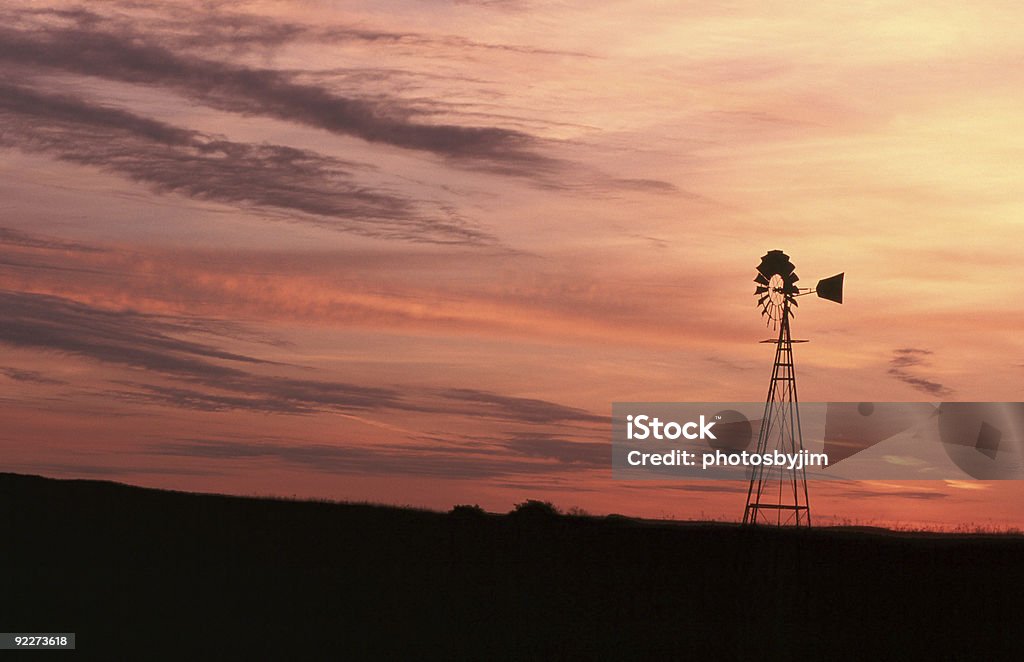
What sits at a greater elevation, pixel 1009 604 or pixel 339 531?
pixel 339 531

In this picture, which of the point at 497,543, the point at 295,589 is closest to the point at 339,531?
the point at 497,543

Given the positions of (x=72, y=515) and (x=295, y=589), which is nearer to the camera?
(x=295, y=589)

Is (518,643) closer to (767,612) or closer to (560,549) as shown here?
(767,612)

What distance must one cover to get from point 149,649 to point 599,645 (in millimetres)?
11591

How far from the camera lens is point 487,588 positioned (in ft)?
125

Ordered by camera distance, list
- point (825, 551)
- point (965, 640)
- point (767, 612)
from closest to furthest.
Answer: point (965, 640), point (767, 612), point (825, 551)

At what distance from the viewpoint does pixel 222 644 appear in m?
30.7

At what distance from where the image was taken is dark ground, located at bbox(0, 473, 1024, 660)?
31.5 meters

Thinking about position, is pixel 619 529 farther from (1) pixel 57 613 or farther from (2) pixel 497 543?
(1) pixel 57 613

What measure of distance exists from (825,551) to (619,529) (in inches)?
330

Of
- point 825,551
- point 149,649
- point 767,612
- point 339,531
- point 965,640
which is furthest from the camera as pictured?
point 339,531

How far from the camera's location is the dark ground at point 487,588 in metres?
31.5

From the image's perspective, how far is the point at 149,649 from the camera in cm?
3022

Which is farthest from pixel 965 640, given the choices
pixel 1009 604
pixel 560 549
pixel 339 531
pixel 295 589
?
pixel 339 531
